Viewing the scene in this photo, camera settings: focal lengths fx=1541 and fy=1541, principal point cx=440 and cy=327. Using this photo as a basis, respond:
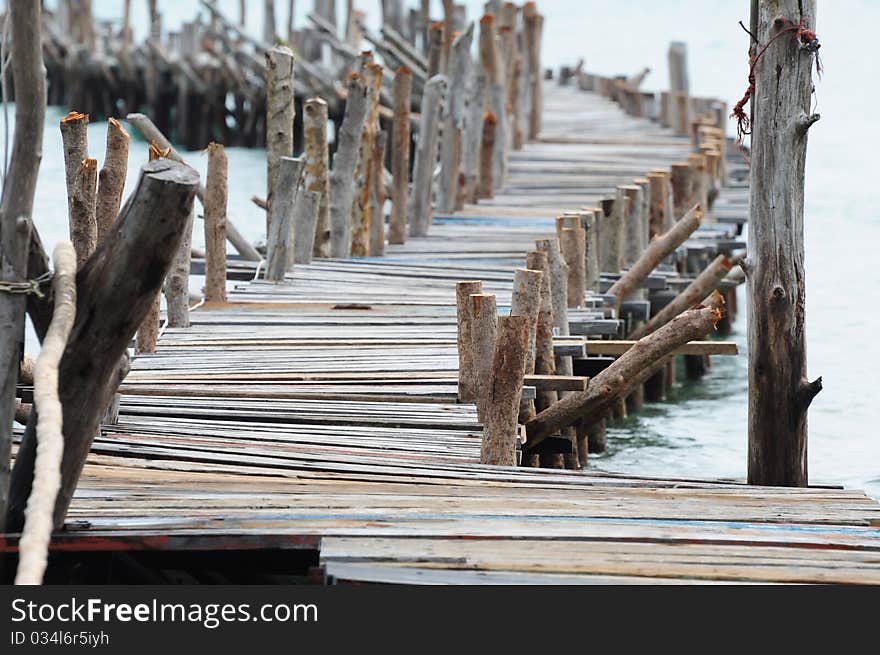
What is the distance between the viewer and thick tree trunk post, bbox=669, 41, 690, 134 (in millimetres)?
19391

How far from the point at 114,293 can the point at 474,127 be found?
9.36 meters

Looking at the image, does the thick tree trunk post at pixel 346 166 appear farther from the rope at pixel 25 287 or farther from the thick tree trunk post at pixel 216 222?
the rope at pixel 25 287

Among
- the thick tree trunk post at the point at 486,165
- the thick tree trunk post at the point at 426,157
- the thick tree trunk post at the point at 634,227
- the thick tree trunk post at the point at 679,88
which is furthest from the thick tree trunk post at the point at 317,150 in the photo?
the thick tree trunk post at the point at 679,88

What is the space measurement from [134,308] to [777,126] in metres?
2.98

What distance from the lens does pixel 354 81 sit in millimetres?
10359

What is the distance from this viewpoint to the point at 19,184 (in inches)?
165

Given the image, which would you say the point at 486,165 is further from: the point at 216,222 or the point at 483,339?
the point at 483,339

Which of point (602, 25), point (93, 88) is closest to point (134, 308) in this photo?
point (93, 88)

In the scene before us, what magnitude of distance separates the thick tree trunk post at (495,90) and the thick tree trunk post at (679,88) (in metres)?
5.15

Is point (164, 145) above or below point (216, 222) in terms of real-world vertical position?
above

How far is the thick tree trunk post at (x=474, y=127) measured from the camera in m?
13.3

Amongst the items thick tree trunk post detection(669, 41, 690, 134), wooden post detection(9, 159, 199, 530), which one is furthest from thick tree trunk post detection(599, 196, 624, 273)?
thick tree trunk post detection(669, 41, 690, 134)

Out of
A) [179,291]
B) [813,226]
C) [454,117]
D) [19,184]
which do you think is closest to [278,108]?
[179,291]

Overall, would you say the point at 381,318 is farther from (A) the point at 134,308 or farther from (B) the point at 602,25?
(B) the point at 602,25
